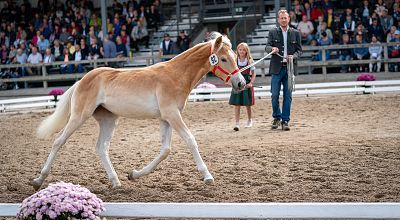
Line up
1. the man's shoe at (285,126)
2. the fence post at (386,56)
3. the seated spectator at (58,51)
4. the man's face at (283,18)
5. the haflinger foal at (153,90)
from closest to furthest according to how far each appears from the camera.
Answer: the haflinger foal at (153,90), the man's face at (283,18), the man's shoe at (285,126), the fence post at (386,56), the seated spectator at (58,51)

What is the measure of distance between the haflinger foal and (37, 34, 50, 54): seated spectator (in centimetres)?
1769

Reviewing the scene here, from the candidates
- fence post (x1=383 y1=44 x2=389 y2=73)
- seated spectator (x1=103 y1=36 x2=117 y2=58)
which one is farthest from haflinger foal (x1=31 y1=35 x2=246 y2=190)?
seated spectator (x1=103 y1=36 x2=117 y2=58)

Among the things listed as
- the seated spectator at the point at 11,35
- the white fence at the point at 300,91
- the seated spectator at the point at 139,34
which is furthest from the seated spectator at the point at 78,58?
the white fence at the point at 300,91

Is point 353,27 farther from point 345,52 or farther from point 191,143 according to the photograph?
point 191,143

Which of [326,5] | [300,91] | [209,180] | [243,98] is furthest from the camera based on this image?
[326,5]

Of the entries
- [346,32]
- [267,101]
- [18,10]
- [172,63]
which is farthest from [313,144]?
[18,10]

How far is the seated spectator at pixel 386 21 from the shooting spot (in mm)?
21266

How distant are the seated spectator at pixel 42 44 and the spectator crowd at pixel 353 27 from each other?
29.5 feet

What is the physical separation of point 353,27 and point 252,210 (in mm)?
17136

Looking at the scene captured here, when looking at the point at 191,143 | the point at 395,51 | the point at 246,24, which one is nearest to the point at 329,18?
the point at 395,51

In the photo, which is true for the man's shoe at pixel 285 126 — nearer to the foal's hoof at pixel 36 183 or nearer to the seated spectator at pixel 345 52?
the foal's hoof at pixel 36 183

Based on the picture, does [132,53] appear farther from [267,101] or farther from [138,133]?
[138,133]

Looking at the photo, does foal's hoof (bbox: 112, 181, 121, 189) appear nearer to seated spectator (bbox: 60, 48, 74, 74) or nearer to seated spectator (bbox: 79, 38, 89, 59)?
seated spectator (bbox: 60, 48, 74, 74)

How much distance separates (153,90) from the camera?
8031mm
